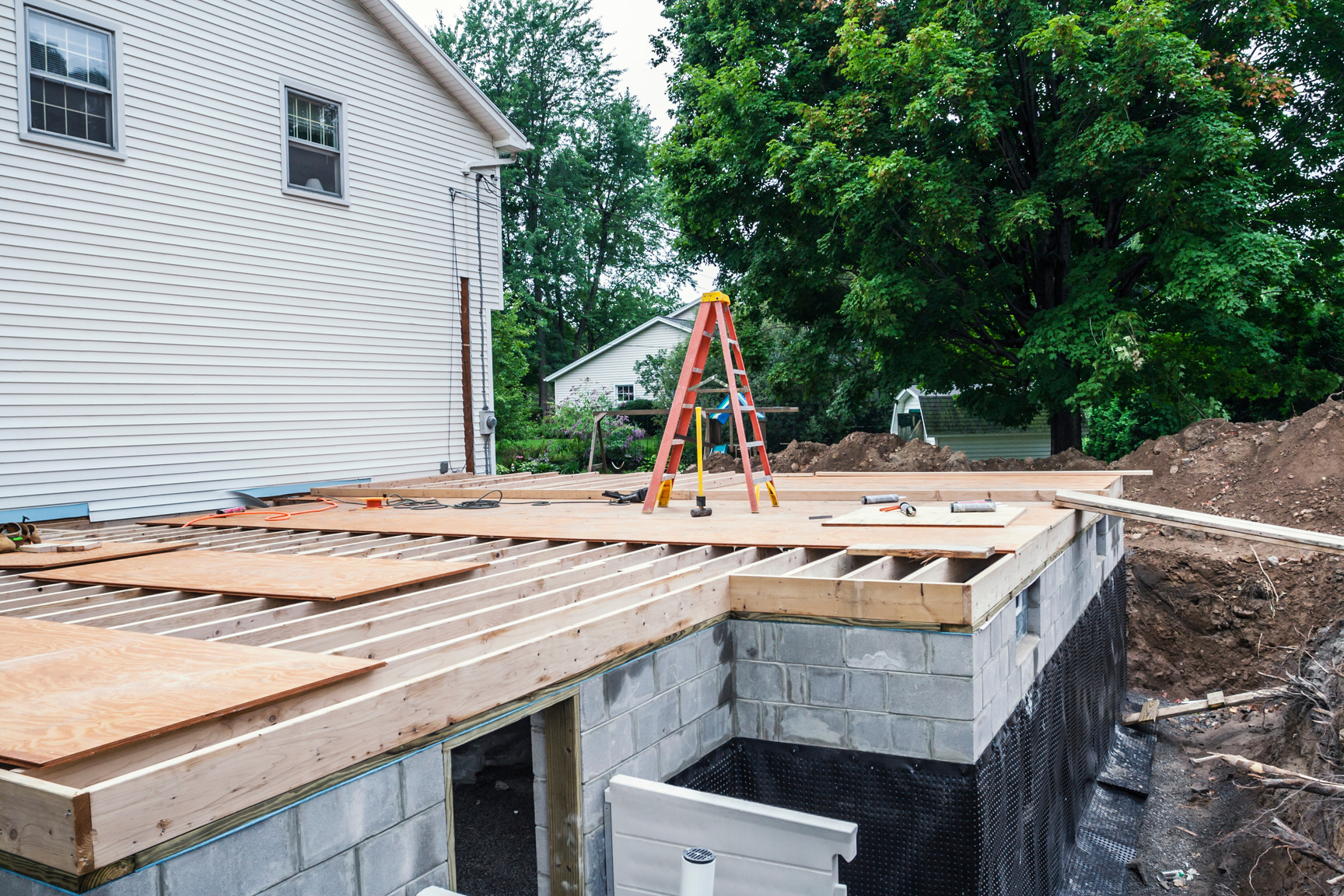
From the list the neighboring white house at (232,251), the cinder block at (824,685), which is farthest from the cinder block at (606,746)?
the neighboring white house at (232,251)

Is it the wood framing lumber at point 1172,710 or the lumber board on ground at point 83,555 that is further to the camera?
the wood framing lumber at point 1172,710

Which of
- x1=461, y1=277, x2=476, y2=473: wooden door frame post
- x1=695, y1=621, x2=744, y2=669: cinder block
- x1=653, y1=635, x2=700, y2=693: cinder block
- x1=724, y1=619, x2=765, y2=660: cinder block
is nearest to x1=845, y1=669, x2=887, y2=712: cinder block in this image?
x1=724, y1=619, x2=765, y2=660: cinder block

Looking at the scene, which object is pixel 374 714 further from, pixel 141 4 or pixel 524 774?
pixel 141 4

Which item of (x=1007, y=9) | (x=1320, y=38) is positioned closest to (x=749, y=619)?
(x=1007, y=9)

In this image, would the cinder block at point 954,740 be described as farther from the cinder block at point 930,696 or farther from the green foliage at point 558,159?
the green foliage at point 558,159

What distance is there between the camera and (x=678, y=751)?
373cm

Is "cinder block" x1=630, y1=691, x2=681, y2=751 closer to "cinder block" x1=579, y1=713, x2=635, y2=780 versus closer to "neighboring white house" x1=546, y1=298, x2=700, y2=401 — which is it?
"cinder block" x1=579, y1=713, x2=635, y2=780

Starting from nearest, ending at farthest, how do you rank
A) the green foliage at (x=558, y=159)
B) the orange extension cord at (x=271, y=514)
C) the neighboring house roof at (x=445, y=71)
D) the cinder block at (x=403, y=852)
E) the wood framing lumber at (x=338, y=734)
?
1. the wood framing lumber at (x=338, y=734)
2. the cinder block at (x=403, y=852)
3. the orange extension cord at (x=271, y=514)
4. the neighboring house roof at (x=445, y=71)
5. the green foliage at (x=558, y=159)

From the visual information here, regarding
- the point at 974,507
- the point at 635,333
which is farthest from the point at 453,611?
the point at 635,333

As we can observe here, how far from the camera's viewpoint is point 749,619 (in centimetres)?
408

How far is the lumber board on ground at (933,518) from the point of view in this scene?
517cm

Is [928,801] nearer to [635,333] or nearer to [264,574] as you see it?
[264,574]

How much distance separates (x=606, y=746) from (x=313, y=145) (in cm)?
1012

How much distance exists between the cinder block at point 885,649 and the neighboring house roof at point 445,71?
11.0m
